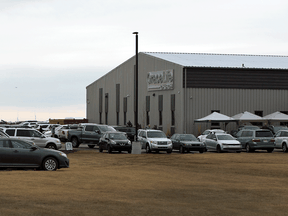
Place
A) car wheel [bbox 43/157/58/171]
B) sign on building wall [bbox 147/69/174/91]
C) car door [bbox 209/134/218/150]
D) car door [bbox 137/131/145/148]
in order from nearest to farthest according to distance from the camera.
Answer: car wheel [bbox 43/157/58/171], car door [bbox 209/134/218/150], car door [bbox 137/131/145/148], sign on building wall [bbox 147/69/174/91]

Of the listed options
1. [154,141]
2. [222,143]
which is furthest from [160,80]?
[154,141]

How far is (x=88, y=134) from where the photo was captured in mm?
41375

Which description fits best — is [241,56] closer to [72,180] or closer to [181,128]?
[181,128]

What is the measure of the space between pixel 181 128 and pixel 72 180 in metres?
38.2

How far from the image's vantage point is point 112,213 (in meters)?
10.9

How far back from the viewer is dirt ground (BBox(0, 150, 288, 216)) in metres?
11.4

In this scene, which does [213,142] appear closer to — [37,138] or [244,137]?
[244,137]

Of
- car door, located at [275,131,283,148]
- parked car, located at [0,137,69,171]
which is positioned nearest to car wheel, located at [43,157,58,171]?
parked car, located at [0,137,69,171]

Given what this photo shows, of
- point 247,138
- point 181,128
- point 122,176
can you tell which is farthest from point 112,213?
point 181,128

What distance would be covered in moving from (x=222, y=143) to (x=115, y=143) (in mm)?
7664

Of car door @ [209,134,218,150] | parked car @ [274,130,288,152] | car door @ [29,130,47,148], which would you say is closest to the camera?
car door @ [29,130,47,148]

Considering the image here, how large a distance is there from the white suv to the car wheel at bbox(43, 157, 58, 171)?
15.0m

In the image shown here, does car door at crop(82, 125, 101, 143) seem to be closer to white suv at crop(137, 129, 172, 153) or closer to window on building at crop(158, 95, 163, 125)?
white suv at crop(137, 129, 172, 153)

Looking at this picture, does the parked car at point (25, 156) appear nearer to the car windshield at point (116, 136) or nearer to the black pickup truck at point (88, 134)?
the car windshield at point (116, 136)
